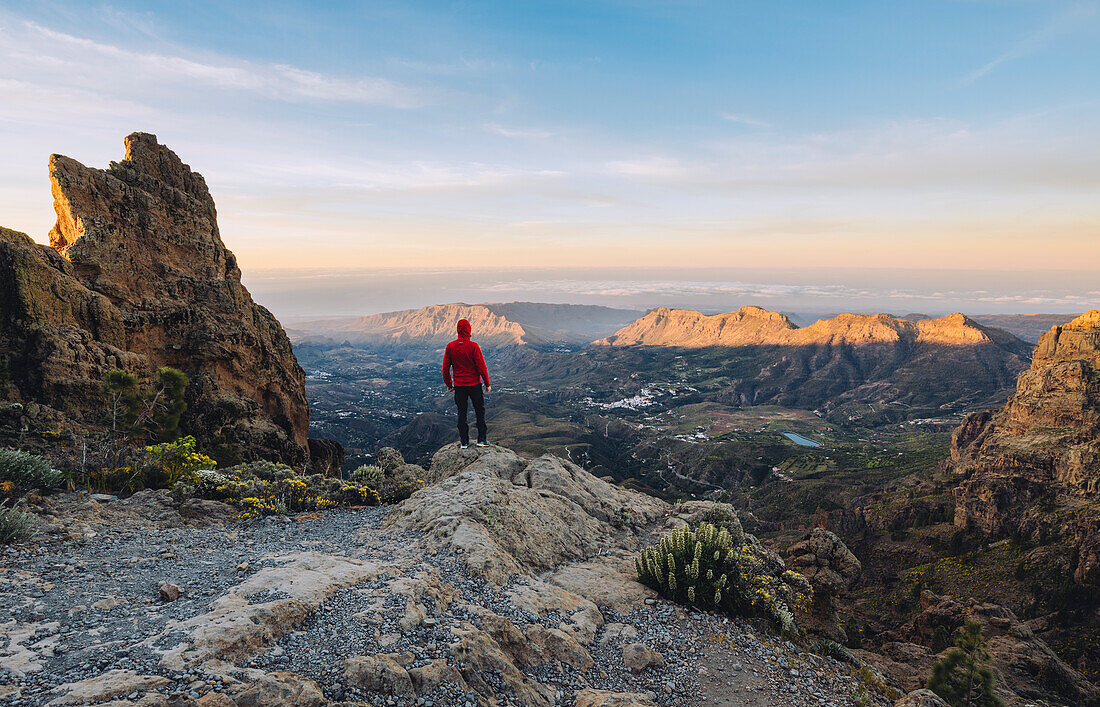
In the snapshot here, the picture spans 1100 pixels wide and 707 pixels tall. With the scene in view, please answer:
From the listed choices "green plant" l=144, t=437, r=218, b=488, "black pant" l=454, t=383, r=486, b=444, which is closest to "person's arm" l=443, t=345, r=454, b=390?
"black pant" l=454, t=383, r=486, b=444

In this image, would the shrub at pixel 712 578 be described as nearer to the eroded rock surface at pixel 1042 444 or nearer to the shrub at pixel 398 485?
the shrub at pixel 398 485

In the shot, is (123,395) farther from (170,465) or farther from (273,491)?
(273,491)

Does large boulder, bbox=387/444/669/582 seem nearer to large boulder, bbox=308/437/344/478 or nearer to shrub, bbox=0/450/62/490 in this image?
shrub, bbox=0/450/62/490

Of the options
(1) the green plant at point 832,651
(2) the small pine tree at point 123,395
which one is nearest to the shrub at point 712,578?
(1) the green plant at point 832,651

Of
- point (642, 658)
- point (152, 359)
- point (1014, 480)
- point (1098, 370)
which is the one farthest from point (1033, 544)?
point (152, 359)

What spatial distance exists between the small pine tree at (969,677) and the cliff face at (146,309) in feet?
99.7

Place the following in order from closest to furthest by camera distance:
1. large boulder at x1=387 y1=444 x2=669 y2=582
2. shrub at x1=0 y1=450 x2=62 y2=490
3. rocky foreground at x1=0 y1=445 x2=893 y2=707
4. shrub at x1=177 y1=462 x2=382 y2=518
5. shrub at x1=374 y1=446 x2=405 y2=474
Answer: rocky foreground at x1=0 y1=445 x2=893 y2=707
large boulder at x1=387 y1=444 x2=669 y2=582
shrub at x1=0 y1=450 x2=62 y2=490
shrub at x1=177 y1=462 x2=382 y2=518
shrub at x1=374 y1=446 x2=405 y2=474

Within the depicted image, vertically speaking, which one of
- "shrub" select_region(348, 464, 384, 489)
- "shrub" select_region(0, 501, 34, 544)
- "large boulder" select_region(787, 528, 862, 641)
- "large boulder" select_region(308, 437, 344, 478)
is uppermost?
"shrub" select_region(0, 501, 34, 544)

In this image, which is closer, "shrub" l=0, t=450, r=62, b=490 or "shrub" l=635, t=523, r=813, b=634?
"shrub" l=635, t=523, r=813, b=634

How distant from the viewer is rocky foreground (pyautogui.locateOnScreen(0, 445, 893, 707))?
5.36 meters

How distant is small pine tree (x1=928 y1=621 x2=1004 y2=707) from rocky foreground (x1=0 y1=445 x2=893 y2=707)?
485 cm

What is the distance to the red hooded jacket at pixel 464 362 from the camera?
1571cm

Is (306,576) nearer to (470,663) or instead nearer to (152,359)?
(470,663)

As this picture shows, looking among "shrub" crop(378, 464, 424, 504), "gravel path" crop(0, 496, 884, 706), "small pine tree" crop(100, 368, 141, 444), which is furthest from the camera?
"shrub" crop(378, 464, 424, 504)
